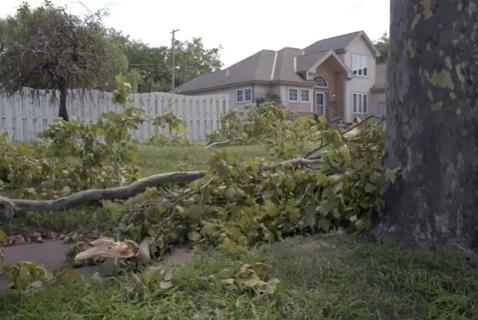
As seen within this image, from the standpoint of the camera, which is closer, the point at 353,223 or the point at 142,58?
the point at 353,223

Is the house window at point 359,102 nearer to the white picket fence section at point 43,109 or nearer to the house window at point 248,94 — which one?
the house window at point 248,94

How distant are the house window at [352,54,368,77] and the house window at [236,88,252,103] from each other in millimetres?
7401

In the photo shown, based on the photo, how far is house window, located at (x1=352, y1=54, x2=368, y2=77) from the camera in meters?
33.9

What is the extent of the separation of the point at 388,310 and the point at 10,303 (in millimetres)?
1708

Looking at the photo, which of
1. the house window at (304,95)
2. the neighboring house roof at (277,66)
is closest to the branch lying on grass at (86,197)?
the neighboring house roof at (277,66)

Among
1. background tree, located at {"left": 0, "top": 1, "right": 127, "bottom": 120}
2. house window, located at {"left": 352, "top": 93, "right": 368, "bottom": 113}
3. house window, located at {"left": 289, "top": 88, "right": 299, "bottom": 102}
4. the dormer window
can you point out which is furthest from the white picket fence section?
house window, located at {"left": 352, "top": 93, "right": 368, "bottom": 113}

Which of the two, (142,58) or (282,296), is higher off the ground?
(142,58)

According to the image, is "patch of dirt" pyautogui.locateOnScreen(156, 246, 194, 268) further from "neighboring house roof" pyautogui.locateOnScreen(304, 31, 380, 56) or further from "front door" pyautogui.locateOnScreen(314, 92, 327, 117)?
"neighboring house roof" pyautogui.locateOnScreen(304, 31, 380, 56)

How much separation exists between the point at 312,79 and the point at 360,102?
4.28m

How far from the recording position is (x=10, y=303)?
2457 millimetres

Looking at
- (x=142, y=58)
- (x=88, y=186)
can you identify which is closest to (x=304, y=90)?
(x=142, y=58)

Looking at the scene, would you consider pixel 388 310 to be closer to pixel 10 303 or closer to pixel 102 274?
pixel 102 274

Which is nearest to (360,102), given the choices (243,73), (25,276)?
(243,73)

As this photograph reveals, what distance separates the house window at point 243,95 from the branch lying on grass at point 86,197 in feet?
85.8
